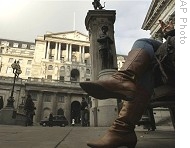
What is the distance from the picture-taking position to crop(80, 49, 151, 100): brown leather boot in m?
1.84

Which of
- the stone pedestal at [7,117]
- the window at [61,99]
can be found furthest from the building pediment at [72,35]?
the stone pedestal at [7,117]

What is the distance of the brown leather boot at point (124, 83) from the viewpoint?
1836 mm

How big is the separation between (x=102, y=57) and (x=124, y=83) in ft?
25.8

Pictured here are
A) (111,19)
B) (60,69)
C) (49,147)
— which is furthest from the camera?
(60,69)

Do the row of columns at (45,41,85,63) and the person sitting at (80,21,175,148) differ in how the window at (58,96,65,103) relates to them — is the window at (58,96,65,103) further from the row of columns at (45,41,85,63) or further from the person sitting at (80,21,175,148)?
the person sitting at (80,21,175,148)

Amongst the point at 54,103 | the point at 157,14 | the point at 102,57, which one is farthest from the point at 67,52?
the point at 102,57

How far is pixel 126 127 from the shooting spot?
71.4 inches

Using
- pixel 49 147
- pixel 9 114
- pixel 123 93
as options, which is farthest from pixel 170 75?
pixel 9 114


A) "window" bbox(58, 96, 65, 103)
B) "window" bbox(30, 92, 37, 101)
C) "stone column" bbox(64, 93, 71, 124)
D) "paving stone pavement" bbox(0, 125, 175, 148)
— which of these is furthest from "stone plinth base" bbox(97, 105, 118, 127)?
"window" bbox(58, 96, 65, 103)

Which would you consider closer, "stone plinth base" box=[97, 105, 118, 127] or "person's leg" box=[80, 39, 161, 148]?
"person's leg" box=[80, 39, 161, 148]

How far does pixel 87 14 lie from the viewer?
11922 millimetres

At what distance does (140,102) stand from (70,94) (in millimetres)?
43661

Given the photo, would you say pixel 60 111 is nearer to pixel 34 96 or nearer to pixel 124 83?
pixel 34 96

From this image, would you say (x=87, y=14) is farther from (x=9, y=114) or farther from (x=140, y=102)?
(x=140, y=102)
